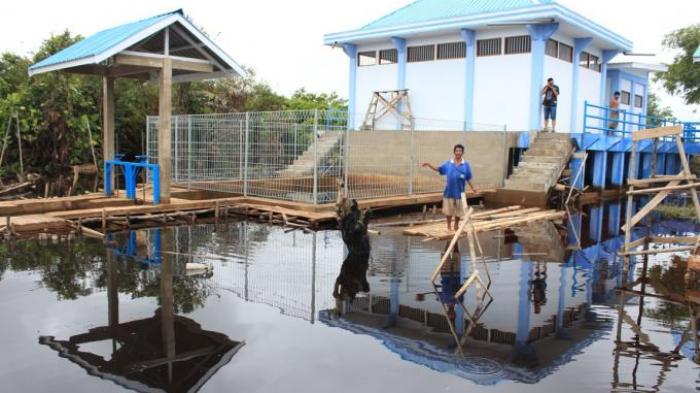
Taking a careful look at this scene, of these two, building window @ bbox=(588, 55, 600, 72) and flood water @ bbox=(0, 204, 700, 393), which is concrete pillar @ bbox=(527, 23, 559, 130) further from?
flood water @ bbox=(0, 204, 700, 393)

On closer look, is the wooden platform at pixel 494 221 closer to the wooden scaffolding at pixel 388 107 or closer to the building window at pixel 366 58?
the wooden scaffolding at pixel 388 107

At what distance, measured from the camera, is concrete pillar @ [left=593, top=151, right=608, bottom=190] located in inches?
832

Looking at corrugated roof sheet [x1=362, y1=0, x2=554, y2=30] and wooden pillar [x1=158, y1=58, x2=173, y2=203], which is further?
corrugated roof sheet [x1=362, y1=0, x2=554, y2=30]

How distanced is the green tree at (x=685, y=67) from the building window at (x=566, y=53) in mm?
10002

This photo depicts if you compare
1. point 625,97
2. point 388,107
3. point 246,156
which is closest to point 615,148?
point 625,97

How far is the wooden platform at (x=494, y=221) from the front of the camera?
12.1m

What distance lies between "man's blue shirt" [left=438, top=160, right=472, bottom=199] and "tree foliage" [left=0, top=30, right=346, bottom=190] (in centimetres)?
1261

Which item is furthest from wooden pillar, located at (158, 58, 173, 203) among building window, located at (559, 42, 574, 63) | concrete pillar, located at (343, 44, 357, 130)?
building window, located at (559, 42, 574, 63)

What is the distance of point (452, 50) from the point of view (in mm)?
22516

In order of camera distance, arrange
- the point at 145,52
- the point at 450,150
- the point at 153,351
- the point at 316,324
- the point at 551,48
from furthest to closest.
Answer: the point at 551,48
the point at 450,150
the point at 145,52
the point at 316,324
the point at 153,351

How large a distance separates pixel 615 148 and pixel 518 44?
16.6ft

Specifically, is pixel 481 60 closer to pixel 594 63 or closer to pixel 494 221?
pixel 594 63

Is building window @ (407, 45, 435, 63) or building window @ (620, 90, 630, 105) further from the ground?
building window @ (407, 45, 435, 63)

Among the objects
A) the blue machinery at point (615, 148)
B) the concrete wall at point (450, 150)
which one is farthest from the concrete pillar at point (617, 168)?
the concrete wall at point (450, 150)
